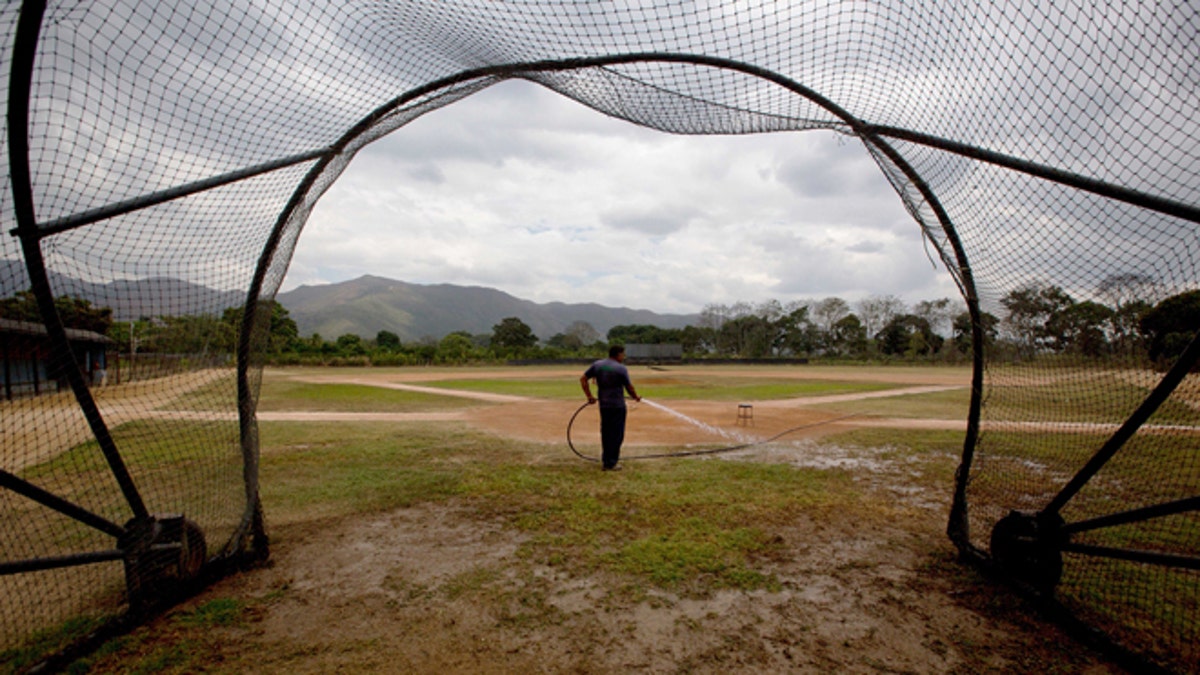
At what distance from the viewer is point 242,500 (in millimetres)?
4867

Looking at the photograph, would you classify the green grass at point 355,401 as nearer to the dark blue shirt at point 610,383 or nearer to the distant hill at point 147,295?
the dark blue shirt at point 610,383

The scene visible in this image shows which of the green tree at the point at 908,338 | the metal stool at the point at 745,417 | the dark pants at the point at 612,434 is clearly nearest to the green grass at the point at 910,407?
the metal stool at the point at 745,417

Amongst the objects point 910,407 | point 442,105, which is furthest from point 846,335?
point 442,105

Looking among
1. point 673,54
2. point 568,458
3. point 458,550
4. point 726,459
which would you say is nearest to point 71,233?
point 458,550

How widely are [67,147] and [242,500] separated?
125 inches

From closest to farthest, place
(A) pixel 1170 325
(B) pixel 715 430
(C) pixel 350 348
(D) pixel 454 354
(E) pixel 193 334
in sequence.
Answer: (A) pixel 1170 325 < (E) pixel 193 334 < (B) pixel 715 430 < (C) pixel 350 348 < (D) pixel 454 354

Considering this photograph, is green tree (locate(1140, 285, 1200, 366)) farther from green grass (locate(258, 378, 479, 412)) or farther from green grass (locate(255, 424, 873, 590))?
green grass (locate(258, 378, 479, 412))

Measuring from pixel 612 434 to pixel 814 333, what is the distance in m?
92.9

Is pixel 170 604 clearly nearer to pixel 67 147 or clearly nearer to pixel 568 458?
pixel 67 147

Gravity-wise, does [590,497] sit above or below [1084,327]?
below

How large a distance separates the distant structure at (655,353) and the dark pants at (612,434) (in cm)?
5518

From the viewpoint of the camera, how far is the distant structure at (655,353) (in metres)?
63.5

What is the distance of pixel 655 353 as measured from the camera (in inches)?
2559

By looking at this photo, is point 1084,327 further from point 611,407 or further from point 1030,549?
point 611,407
